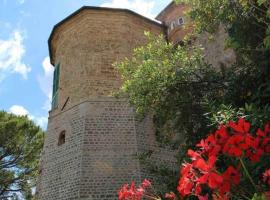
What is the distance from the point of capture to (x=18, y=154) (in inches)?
802

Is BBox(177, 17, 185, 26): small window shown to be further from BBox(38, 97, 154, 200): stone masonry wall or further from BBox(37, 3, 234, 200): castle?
BBox(38, 97, 154, 200): stone masonry wall

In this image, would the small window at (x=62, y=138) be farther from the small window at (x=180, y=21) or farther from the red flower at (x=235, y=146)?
the red flower at (x=235, y=146)

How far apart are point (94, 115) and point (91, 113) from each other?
121mm

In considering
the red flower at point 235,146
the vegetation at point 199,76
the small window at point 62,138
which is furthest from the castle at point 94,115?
the red flower at point 235,146

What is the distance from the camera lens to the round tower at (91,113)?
1050 cm

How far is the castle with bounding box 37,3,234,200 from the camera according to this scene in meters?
10.5

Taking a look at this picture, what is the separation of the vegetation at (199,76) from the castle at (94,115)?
8.50ft

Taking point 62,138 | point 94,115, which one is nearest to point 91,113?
point 94,115

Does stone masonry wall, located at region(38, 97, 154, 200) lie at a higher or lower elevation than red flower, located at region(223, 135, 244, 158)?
higher

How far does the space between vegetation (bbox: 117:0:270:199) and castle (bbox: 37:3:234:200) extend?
8.50 feet

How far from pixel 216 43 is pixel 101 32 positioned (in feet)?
14.4

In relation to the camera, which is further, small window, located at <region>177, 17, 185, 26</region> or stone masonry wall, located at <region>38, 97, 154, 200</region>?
small window, located at <region>177, 17, 185, 26</region>

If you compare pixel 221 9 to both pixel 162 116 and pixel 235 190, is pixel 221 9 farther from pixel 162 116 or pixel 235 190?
pixel 235 190

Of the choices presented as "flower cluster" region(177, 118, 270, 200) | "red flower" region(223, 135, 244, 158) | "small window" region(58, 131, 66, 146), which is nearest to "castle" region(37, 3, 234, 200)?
"small window" region(58, 131, 66, 146)
